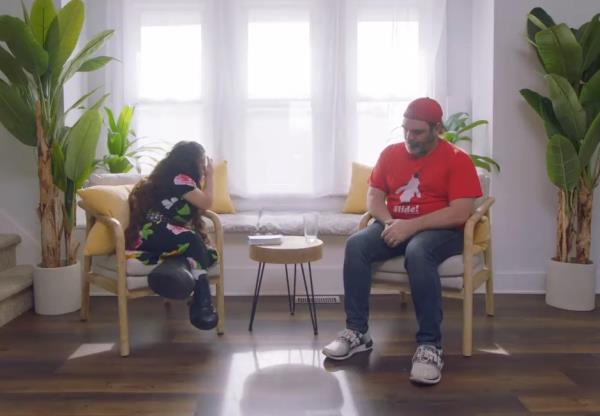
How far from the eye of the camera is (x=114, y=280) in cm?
281

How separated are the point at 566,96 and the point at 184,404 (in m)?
2.55

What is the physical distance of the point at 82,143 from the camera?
10.5 feet

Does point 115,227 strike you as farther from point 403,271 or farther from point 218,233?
point 403,271

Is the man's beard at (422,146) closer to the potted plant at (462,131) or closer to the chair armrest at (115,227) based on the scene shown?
the potted plant at (462,131)

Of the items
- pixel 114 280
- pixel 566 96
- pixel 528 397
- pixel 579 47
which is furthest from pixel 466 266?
pixel 114 280

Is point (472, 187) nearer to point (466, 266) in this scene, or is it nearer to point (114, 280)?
point (466, 266)

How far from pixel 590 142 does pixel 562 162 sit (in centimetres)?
19

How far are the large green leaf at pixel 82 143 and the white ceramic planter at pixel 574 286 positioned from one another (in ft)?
9.29

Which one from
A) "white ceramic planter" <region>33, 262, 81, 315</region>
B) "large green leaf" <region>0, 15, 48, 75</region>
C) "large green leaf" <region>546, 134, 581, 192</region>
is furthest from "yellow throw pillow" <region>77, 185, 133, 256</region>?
"large green leaf" <region>546, 134, 581, 192</region>

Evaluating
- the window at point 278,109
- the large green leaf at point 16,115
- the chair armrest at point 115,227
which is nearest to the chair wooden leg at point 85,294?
the chair armrest at point 115,227

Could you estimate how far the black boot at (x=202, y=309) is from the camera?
265 centimetres

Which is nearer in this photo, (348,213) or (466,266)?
(466,266)

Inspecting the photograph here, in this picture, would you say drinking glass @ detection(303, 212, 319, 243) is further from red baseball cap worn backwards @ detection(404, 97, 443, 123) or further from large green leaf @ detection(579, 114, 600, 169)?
large green leaf @ detection(579, 114, 600, 169)

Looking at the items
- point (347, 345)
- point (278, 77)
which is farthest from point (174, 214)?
point (278, 77)
